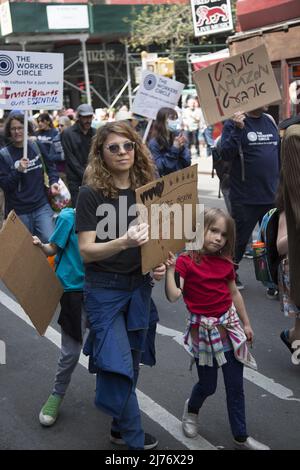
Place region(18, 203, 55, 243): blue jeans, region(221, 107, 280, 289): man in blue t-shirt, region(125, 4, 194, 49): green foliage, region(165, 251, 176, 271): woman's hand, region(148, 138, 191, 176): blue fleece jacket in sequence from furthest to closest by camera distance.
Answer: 1. region(125, 4, 194, 49): green foliage
2. region(148, 138, 191, 176): blue fleece jacket
3. region(18, 203, 55, 243): blue jeans
4. region(221, 107, 280, 289): man in blue t-shirt
5. region(165, 251, 176, 271): woman's hand

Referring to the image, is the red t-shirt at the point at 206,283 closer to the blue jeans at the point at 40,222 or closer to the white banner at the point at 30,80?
the blue jeans at the point at 40,222

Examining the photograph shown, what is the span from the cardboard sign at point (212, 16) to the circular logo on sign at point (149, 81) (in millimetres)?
7951

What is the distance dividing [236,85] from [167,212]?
2934 millimetres

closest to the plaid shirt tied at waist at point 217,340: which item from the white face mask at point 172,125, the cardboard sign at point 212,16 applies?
the white face mask at point 172,125

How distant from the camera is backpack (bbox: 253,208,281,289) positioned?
4039 mm

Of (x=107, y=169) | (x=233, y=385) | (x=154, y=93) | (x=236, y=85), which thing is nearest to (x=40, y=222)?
(x=236, y=85)

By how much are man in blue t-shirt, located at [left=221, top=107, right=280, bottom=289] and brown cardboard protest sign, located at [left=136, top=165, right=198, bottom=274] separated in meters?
2.60

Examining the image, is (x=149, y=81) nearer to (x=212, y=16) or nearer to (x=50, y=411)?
(x=50, y=411)

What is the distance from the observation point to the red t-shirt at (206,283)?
10.7ft

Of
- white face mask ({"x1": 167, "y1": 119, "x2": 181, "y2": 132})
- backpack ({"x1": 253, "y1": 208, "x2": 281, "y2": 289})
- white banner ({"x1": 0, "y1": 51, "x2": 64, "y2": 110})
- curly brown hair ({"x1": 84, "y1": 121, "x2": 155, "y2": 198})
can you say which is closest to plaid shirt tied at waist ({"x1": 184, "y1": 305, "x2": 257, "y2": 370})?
curly brown hair ({"x1": 84, "y1": 121, "x2": 155, "y2": 198})

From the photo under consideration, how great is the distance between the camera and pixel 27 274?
337 cm

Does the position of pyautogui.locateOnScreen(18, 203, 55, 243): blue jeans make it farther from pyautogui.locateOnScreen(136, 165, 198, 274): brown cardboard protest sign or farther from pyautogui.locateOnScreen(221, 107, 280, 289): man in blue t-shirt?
pyautogui.locateOnScreen(136, 165, 198, 274): brown cardboard protest sign

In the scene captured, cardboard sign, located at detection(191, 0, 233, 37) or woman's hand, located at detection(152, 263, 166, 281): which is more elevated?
cardboard sign, located at detection(191, 0, 233, 37)
